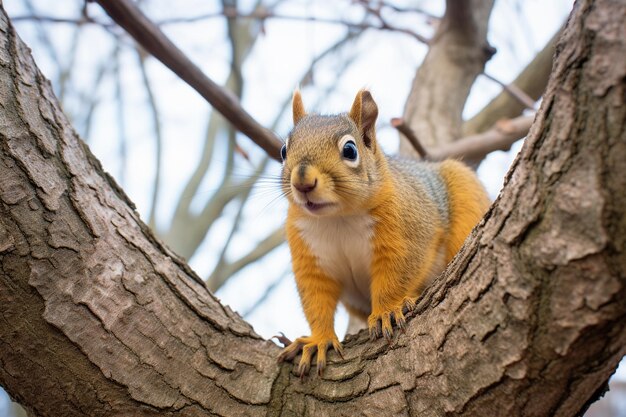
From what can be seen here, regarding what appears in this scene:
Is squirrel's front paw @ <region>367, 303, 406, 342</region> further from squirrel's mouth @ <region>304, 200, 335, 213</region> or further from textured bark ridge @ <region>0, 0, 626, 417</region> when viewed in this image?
squirrel's mouth @ <region>304, 200, 335, 213</region>

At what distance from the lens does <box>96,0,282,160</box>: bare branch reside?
268cm

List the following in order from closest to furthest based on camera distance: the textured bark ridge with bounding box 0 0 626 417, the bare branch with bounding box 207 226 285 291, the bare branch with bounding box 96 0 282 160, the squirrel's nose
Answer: the textured bark ridge with bounding box 0 0 626 417 < the squirrel's nose < the bare branch with bounding box 96 0 282 160 < the bare branch with bounding box 207 226 285 291

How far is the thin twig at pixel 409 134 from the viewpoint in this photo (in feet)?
11.0

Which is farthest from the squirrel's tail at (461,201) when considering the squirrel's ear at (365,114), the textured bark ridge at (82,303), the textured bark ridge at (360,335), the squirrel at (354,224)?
the textured bark ridge at (82,303)

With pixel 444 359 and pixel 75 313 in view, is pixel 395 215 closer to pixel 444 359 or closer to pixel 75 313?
pixel 444 359

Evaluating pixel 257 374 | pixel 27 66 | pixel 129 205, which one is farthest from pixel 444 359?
pixel 27 66

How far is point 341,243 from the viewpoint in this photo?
110 inches

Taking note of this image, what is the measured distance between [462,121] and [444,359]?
2.85 metres

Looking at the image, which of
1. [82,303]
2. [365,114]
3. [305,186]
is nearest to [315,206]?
[305,186]

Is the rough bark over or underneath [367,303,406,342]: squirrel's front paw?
over

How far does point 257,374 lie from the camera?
2.31 metres

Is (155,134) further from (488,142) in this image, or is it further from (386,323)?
(386,323)

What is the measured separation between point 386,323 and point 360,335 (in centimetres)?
23

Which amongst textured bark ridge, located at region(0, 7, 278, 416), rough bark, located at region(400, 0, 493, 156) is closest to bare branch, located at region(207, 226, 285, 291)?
rough bark, located at region(400, 0, 493, 156)
